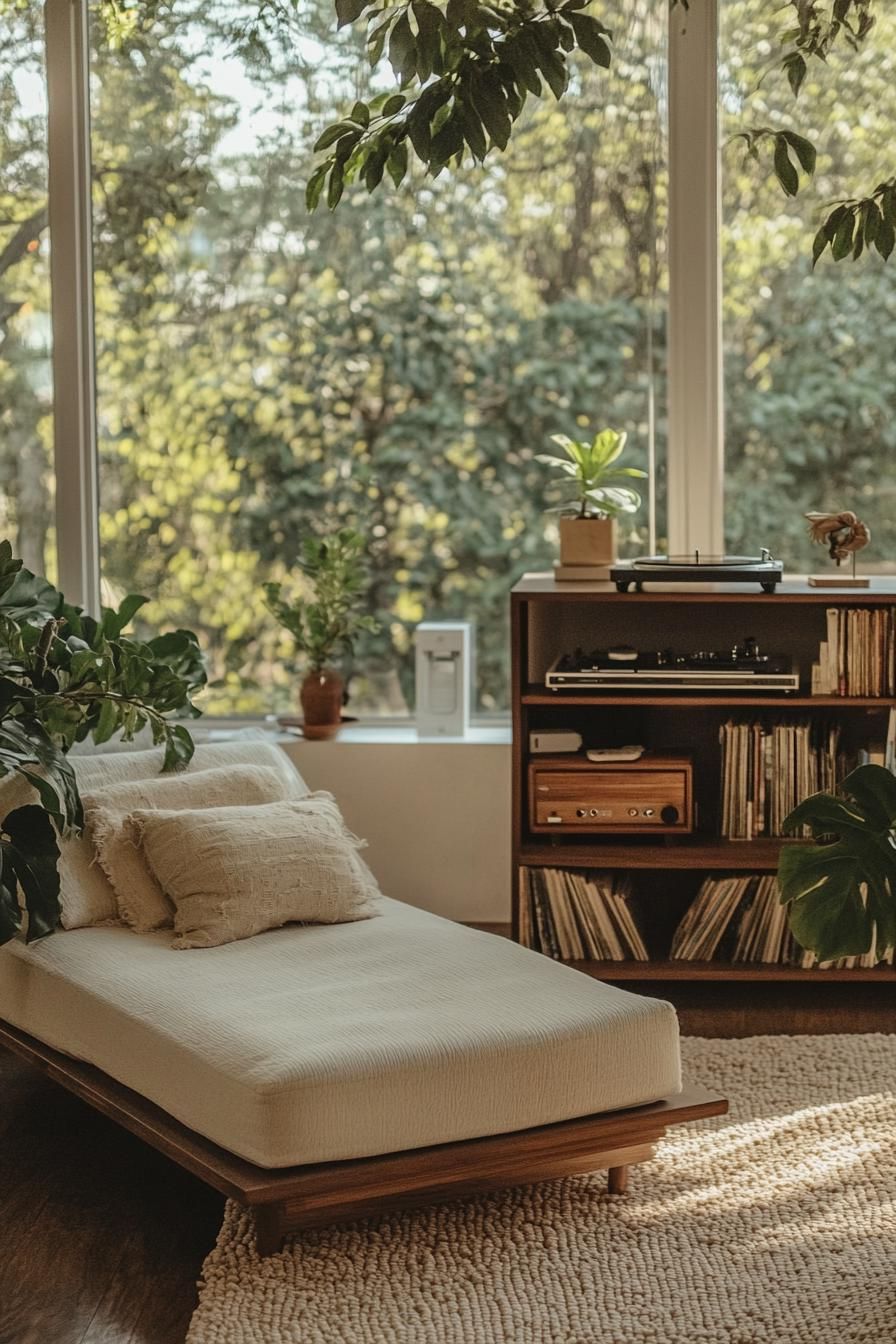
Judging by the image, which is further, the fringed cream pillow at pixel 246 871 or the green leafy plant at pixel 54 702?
the fringed cream pillow at pixel 246 871

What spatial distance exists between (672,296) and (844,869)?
2.22m

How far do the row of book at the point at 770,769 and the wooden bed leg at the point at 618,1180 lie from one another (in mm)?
1443

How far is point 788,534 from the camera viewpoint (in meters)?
4.79

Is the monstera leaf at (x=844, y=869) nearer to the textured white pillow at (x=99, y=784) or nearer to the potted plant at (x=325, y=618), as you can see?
the textured white pillow at (x=99, y=784)

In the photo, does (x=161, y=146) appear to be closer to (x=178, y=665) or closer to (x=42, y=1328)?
(x=178, y=665)

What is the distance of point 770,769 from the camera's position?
4293 millimetres

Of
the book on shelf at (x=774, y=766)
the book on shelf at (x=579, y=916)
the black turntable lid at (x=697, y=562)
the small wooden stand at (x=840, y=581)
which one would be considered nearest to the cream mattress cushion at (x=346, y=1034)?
the book on shelf at (x=579, y=916)

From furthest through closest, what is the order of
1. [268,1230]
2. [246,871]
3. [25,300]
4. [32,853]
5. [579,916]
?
[25,300]
[579,916]
[246,871]
[32,853]
[268,1230]

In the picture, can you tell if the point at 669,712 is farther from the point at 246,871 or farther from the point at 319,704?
the point at 246,871

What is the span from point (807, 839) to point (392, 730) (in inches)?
50.3

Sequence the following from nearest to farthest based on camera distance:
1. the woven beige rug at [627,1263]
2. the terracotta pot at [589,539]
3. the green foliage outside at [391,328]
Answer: the woven beige rug at [627,1263] → the terracotta pot at [589,539] → the green foliage outside at [391,328]

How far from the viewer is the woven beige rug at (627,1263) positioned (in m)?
2.57

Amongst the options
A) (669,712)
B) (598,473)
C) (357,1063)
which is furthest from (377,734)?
(357,1063)

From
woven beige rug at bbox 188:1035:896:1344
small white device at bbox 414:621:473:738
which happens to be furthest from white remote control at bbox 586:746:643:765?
woven beige rug at bbox 188:1035:896:1344
